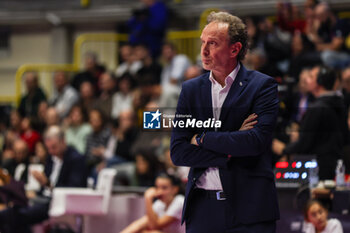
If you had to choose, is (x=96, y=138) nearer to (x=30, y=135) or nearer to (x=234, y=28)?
(x=30, y=135)

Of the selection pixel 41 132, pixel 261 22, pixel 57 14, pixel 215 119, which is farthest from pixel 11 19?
pixel 215 119

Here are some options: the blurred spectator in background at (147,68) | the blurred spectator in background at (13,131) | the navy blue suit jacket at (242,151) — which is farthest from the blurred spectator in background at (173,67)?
the navy blue suit jacket at (242,151)

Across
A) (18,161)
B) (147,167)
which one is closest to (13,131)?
(18,161)

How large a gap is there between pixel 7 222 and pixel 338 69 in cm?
446

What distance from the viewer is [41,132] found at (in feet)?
36.6

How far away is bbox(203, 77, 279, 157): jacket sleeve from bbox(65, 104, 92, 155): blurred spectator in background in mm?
6718

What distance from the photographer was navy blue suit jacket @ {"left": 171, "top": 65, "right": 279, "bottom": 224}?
3.19 m

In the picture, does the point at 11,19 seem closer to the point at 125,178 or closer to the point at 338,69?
the point at 125,178

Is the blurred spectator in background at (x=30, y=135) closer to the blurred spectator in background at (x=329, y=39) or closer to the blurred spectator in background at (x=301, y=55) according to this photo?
the blurred spectator in background at (x=301, y=55)

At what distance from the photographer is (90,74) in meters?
11.8

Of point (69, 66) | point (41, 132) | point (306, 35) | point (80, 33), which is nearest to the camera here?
point (306, 35)

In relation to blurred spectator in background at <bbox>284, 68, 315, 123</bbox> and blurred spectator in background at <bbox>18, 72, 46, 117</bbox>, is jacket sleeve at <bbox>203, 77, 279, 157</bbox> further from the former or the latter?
blurred spectator in background at <bbox>18, 72, 46, 117</bbox>

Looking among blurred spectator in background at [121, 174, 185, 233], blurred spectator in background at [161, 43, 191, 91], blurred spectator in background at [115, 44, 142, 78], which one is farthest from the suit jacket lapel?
blurred spectator in background at [115, 44, 142, 78]

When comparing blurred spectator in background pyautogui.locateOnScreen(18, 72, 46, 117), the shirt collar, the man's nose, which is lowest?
blurred spectator in background pyautogui.locateOnScreen(18, 72, 46, 117)
